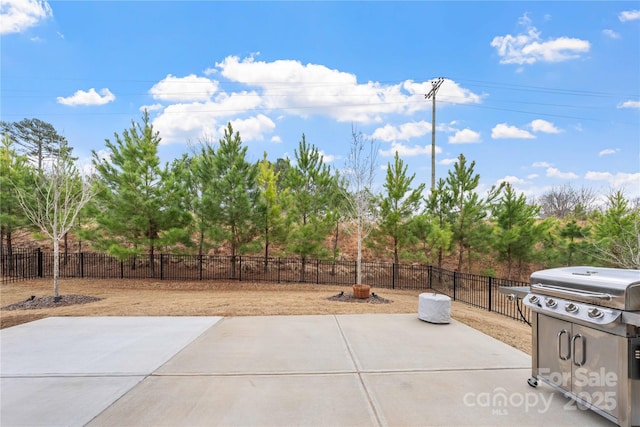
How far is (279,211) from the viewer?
45.0ft

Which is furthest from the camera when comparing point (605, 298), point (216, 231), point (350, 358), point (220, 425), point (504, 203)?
point (504, 203)

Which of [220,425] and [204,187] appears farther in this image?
[204,187]

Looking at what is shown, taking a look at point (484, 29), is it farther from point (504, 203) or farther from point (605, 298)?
point (605, 298)

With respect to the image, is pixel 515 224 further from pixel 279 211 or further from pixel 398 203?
pixel 279 211

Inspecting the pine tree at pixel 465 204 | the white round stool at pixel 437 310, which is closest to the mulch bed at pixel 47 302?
the white round stool at pixel 437 310

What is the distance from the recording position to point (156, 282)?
1350cm

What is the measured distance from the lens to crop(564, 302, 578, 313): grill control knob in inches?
104

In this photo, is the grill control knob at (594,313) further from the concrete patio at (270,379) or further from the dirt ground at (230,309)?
the dirt ground at (230,309)

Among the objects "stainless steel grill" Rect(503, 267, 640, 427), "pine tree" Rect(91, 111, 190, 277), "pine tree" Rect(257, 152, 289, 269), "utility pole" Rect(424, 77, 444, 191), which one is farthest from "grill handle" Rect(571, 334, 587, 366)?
"utility pole" Rect(424, 77, 444, 191)

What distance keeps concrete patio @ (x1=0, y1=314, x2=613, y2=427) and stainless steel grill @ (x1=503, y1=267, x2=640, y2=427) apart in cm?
34

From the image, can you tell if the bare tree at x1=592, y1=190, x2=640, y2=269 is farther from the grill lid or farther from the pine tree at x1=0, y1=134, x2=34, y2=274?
the pine tree at x1=0, y1=134, x2=34, y2=274

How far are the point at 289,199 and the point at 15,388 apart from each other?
10.7 metres

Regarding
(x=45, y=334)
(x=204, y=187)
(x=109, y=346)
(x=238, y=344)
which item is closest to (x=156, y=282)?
(x=204, y=187)

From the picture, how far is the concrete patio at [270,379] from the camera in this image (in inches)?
108
